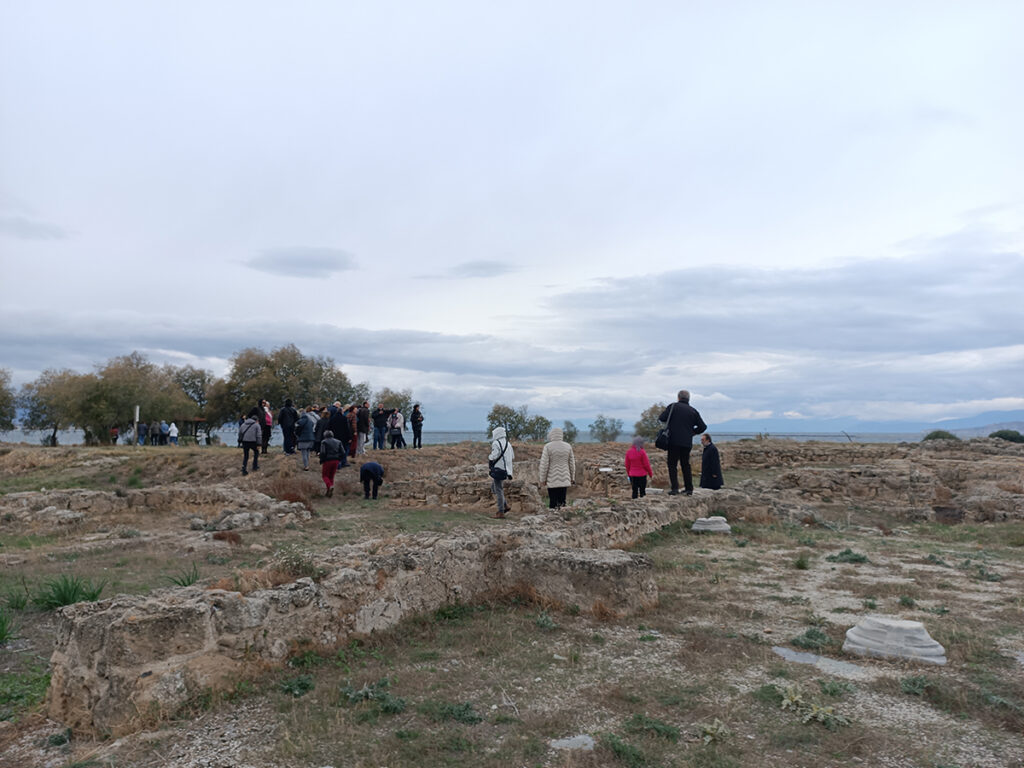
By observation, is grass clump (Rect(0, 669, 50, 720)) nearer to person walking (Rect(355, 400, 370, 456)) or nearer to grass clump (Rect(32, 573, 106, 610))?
grass clump (Rect(32, 573, 106, 610))

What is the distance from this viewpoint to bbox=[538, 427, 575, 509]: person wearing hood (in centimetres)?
1202

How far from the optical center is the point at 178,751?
4.13 metres

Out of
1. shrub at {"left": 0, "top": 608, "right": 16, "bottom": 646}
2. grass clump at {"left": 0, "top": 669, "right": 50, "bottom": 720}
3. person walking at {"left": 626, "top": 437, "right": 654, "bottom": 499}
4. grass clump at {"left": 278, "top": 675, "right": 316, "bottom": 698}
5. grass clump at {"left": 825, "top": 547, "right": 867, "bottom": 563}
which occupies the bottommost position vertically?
grass clump at {"left": 825, "top": 547, "right": 867, "bottom": 563}

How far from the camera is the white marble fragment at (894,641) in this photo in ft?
18.5

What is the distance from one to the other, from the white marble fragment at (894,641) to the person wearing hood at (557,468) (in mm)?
6313

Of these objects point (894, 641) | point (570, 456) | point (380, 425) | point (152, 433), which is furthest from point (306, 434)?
point (152, 433)

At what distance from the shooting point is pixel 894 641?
5.76 meters

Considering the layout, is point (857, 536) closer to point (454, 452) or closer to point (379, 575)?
point (379, 575)

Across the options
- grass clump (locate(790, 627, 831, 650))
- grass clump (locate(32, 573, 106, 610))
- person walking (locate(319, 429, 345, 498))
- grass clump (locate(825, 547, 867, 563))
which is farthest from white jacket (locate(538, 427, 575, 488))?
grass clump (locate(32, 573, 106, 610))

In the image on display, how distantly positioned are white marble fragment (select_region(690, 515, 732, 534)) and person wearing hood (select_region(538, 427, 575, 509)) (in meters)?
2.55

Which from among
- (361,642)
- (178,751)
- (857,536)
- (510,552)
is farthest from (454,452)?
(178,751)

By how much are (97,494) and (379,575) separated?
12353 mm

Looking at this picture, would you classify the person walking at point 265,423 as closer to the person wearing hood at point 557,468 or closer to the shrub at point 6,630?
the person wearing hood at point 557,468

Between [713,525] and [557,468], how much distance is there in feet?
10.3
